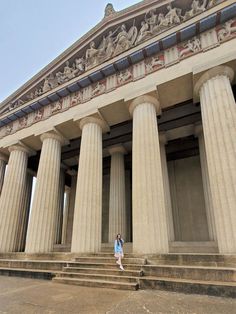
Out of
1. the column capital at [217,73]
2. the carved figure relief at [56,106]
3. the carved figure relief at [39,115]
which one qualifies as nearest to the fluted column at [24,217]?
the carved figure relief at [39,115]

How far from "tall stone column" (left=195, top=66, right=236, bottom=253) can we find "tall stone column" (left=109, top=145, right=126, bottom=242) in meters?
7.30

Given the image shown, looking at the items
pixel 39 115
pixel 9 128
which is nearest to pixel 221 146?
pixel 39 115

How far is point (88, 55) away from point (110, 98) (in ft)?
15.3

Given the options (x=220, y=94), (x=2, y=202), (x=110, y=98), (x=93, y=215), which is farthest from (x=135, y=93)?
(x=2, y=202)

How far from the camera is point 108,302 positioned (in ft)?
14.4

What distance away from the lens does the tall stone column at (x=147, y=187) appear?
320 inches

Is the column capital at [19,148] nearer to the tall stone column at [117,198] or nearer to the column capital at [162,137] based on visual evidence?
the tall stone column at [117,198]

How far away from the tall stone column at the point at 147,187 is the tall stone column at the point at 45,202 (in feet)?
18.5

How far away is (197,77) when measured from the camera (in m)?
9.84

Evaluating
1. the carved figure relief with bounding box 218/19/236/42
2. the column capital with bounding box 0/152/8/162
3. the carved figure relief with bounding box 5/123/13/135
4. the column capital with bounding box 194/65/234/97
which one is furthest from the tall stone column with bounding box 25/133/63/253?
the carved figure relief with bounding box 218/19/236/42

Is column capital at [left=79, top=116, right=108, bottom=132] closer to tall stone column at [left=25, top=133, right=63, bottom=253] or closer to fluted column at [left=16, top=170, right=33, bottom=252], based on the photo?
tall stone column at [left=25, top=133, right=63, bottom=253]

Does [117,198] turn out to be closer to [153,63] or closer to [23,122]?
[153,63]

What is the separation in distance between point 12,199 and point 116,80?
10.5 m

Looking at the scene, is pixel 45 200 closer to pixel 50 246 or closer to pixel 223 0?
pixel 50 246
